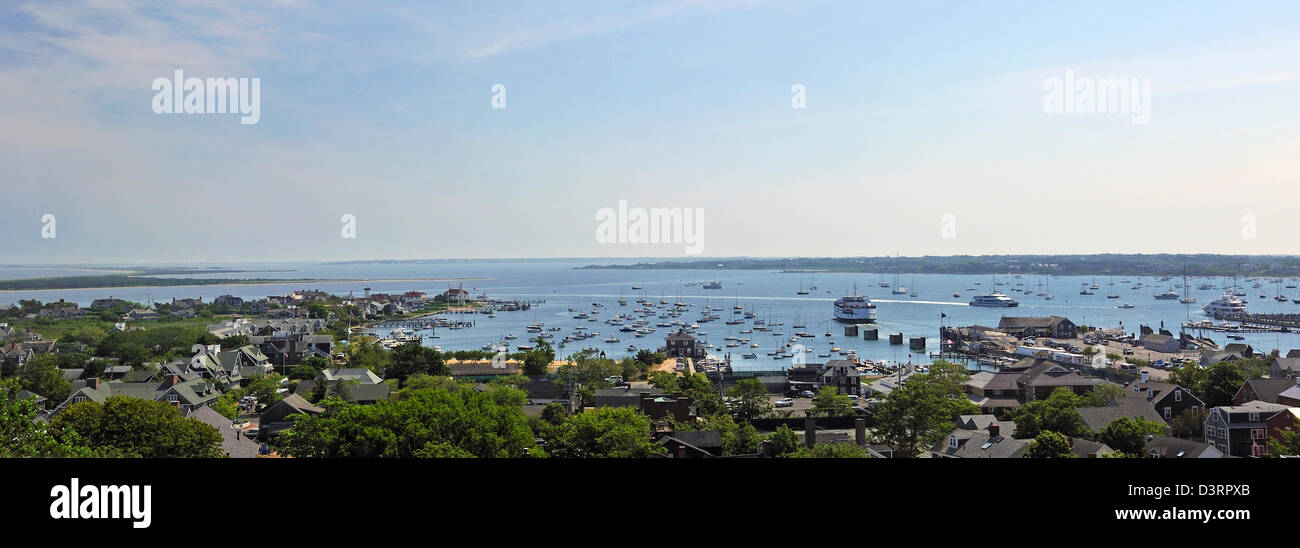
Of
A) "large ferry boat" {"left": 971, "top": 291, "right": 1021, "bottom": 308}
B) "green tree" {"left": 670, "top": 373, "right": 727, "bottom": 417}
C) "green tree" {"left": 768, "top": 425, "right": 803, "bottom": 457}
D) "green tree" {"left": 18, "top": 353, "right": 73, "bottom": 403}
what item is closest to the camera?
"green tree" {"left": 768, "top": 425, "right": 803, "bottom": 457}

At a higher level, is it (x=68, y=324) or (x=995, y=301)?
(x=68, y=324)

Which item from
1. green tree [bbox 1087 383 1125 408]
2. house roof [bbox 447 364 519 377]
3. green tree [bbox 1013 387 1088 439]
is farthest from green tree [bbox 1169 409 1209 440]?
house roof [bbox 447 364 519 377]

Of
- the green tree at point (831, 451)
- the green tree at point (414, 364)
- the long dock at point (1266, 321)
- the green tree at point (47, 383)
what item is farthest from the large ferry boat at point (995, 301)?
the green tree at point (47, 383)

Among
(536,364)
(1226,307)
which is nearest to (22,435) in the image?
(536,364)

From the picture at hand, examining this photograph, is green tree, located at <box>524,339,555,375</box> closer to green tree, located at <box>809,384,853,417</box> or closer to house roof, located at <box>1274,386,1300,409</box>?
green tree, located at <box>809,384,853,417</box>

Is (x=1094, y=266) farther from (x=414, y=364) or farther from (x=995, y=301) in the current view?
(x=414, y=364)
